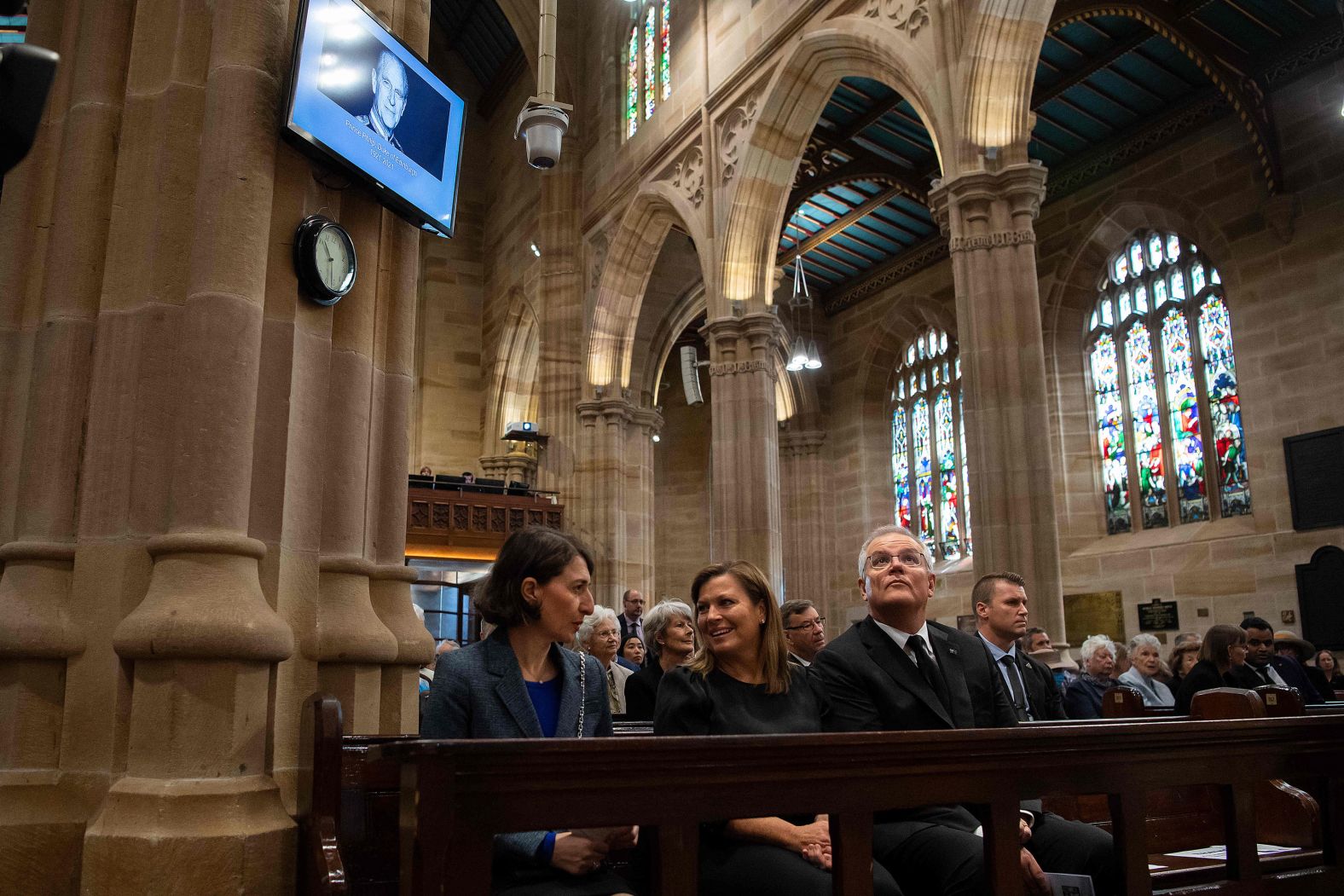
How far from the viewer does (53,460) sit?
2809 mm

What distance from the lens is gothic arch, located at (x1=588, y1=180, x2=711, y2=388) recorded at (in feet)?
49.3

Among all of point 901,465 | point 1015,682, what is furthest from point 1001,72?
point 901,465

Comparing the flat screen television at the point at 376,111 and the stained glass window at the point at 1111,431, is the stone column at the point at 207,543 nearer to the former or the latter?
the flat screen television at the point at 376,111

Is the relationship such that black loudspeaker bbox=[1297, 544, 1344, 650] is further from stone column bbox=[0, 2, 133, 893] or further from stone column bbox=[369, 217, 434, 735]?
stone column bbox=[0, 2, 133, 893]

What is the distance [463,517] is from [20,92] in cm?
1357

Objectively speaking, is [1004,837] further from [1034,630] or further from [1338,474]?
[1338,474]

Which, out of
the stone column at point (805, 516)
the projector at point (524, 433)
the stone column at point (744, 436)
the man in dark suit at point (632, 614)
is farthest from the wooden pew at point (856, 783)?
the stone column at point (805, 516)

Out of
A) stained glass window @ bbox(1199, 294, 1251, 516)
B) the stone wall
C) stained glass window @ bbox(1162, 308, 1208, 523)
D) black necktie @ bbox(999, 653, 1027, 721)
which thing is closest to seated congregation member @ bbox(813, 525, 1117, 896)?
black necktie @ bbox(999, 653, 1027, 721)

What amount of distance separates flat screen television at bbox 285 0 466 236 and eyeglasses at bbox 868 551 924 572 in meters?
1.89

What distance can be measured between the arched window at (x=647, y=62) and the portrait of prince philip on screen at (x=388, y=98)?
11564 mm

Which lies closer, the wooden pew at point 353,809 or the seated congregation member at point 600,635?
the wooden pew at point 353,809

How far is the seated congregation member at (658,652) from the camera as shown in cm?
442

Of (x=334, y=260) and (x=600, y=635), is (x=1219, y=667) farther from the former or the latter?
(x=334, y=260)

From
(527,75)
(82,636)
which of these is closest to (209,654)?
(82,636)
